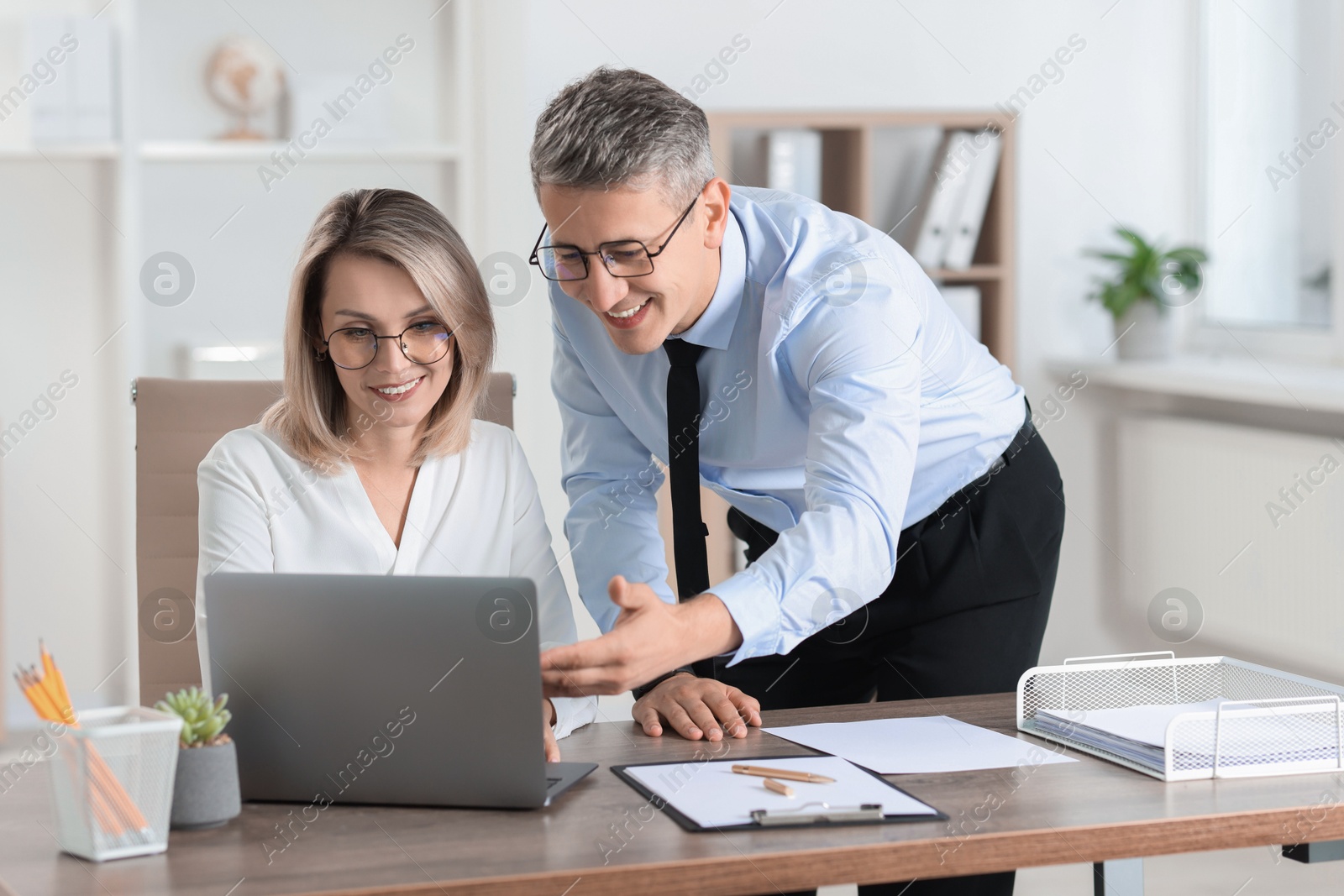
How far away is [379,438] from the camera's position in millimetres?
1726

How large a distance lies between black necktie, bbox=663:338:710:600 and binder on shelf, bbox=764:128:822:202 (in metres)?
2.04

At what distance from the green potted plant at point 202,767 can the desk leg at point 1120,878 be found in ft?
2.78

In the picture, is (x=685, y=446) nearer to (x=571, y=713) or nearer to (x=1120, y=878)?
(x=571, y=713)

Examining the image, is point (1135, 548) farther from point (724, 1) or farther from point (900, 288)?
point (900, 288)

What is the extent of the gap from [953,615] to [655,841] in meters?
0.86

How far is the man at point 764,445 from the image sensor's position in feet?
4.59

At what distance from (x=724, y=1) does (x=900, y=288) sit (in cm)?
236

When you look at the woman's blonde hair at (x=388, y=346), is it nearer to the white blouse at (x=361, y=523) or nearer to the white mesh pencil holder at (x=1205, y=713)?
the white blouse at (x=361, y=523)

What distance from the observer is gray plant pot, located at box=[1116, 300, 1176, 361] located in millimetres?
3902

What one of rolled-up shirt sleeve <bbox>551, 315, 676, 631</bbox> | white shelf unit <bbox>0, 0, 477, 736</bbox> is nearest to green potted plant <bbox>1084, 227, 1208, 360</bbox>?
white shelf unit <bbox>0, 0, 477, 736</bbox>

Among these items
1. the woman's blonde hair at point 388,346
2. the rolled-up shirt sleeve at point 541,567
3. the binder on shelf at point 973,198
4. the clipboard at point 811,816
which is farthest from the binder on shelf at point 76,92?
the clipboard at point 811,816

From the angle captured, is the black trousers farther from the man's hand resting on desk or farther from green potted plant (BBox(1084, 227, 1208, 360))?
green potted plant (BBox(1084, 227, 1208, 360))

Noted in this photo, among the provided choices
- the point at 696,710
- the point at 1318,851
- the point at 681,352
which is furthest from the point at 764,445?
the point at 1318,851

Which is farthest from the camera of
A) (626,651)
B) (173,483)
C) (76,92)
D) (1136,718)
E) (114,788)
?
(76,92)
